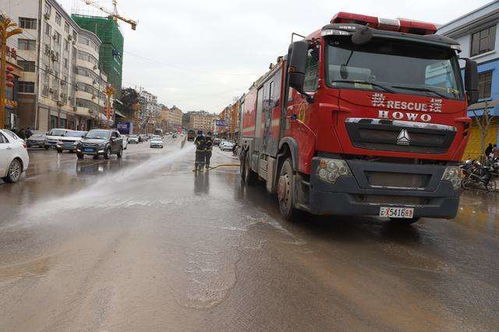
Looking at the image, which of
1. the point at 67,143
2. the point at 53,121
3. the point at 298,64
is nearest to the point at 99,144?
the point at 67,143

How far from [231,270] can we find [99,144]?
19.4 meters

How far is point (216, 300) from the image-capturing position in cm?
388

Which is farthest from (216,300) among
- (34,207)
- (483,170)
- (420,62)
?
(483,170)

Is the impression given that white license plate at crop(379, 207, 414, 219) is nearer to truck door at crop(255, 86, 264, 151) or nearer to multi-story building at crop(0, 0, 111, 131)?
truck door at crop(255, 86, 264, 151)

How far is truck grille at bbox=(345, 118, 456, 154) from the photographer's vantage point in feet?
19.8

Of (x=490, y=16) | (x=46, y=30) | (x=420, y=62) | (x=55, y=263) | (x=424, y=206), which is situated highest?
(x=46, y=30)

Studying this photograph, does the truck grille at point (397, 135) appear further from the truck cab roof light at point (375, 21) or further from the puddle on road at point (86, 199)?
the puddle on road at point (86, 199)

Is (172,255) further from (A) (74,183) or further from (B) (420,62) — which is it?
(A) (74,183)

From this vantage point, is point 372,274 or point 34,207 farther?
point 34,207

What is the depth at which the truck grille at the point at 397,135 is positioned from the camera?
19.8 feet

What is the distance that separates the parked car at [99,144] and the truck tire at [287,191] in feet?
54.8

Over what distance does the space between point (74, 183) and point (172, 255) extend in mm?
7667

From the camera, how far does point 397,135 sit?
611cm

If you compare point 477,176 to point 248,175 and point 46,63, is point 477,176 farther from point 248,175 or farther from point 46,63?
point 46,63
